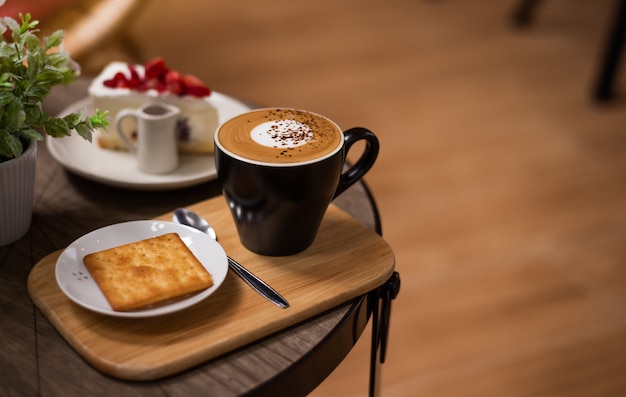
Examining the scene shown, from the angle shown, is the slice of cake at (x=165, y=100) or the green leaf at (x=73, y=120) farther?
the slice of cake at (x=165, y=100)

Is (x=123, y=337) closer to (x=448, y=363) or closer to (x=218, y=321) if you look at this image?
(x=218, y=321)

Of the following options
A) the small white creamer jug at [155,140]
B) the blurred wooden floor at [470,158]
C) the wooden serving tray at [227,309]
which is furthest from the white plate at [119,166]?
the blurred wooden floor at [470,158]

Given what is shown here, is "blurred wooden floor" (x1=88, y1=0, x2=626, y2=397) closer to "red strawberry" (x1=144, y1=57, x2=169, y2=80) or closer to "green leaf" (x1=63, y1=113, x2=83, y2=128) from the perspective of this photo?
"red strawberry" (x1=144, y1=57, x2=169, y2=80)

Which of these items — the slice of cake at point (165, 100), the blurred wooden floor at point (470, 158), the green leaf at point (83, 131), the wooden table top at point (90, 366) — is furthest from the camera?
the blurred wooden floor at point (470, 158)

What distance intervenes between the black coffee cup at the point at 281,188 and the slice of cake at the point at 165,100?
8.8 inches

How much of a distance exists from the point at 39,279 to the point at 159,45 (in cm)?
216

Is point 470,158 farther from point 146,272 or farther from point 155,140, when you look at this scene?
point 146,272

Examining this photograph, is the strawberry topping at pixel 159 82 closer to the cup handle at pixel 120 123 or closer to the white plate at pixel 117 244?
the cup handle at pixel 120 123

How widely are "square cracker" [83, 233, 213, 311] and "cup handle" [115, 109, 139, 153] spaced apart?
25 cm

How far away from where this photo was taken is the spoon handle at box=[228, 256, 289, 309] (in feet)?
2.46

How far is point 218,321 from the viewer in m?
0.72

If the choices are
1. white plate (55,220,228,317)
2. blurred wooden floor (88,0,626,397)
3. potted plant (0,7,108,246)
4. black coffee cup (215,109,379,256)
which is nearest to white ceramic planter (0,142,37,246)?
potted plant (0,7,108,246)

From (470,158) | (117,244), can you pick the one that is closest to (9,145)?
(117,244)

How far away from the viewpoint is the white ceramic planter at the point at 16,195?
2.71 feet
